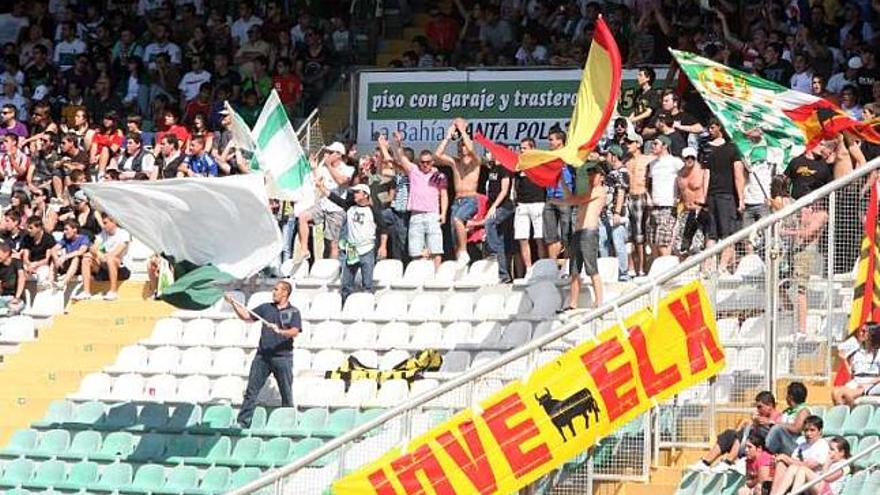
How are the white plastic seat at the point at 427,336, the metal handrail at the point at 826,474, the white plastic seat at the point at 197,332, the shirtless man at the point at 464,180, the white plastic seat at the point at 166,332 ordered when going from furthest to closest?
1. the white plastic seat at the point at 166,332
2. the white plastic seat at the point at 197,332
3. the shirtless man at the point at 464,180
4. the white plastic seat at the point at 427,336
5. the metal handrail at the point at 826,474

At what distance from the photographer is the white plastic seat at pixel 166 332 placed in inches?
914

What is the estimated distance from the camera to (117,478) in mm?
20391

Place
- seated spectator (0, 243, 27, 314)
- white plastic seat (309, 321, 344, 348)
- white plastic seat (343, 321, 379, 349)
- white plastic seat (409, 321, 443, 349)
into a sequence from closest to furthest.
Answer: white plastic seat (409, 321, 443, 349) < white plastic seat (343, 321, 379, 349) < white plastic seat (309, 321, 344, 348) < seated spectator (0, 243, 27, 314)

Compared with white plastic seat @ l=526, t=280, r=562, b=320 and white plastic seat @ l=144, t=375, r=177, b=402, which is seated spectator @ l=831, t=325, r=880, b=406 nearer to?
white plastic seat @ l=526, t=280, r=562, b=320

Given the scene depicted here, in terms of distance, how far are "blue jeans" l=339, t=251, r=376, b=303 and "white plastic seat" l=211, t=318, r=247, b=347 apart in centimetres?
103

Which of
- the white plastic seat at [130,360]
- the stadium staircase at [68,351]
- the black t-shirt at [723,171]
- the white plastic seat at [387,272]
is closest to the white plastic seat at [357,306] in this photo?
the white plastic seat at [387,272]

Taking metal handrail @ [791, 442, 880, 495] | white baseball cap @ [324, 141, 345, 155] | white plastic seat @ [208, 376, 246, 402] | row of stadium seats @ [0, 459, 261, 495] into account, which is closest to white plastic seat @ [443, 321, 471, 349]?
white plastic seat @ [208, 376, 246, 402]

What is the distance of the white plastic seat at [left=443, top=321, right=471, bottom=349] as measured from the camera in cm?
2152

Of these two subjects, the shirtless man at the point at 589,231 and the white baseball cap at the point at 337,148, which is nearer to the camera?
the shirtless man at the point at 589,231

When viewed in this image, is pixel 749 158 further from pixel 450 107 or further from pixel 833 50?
pixel 450 107

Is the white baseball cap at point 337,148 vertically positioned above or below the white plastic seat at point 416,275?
above

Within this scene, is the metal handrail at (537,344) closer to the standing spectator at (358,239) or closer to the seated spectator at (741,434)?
the seated spectator at (741,434)

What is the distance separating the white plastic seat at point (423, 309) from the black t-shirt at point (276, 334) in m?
1.81

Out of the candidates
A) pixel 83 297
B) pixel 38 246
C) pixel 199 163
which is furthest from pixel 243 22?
pixel 83 297
